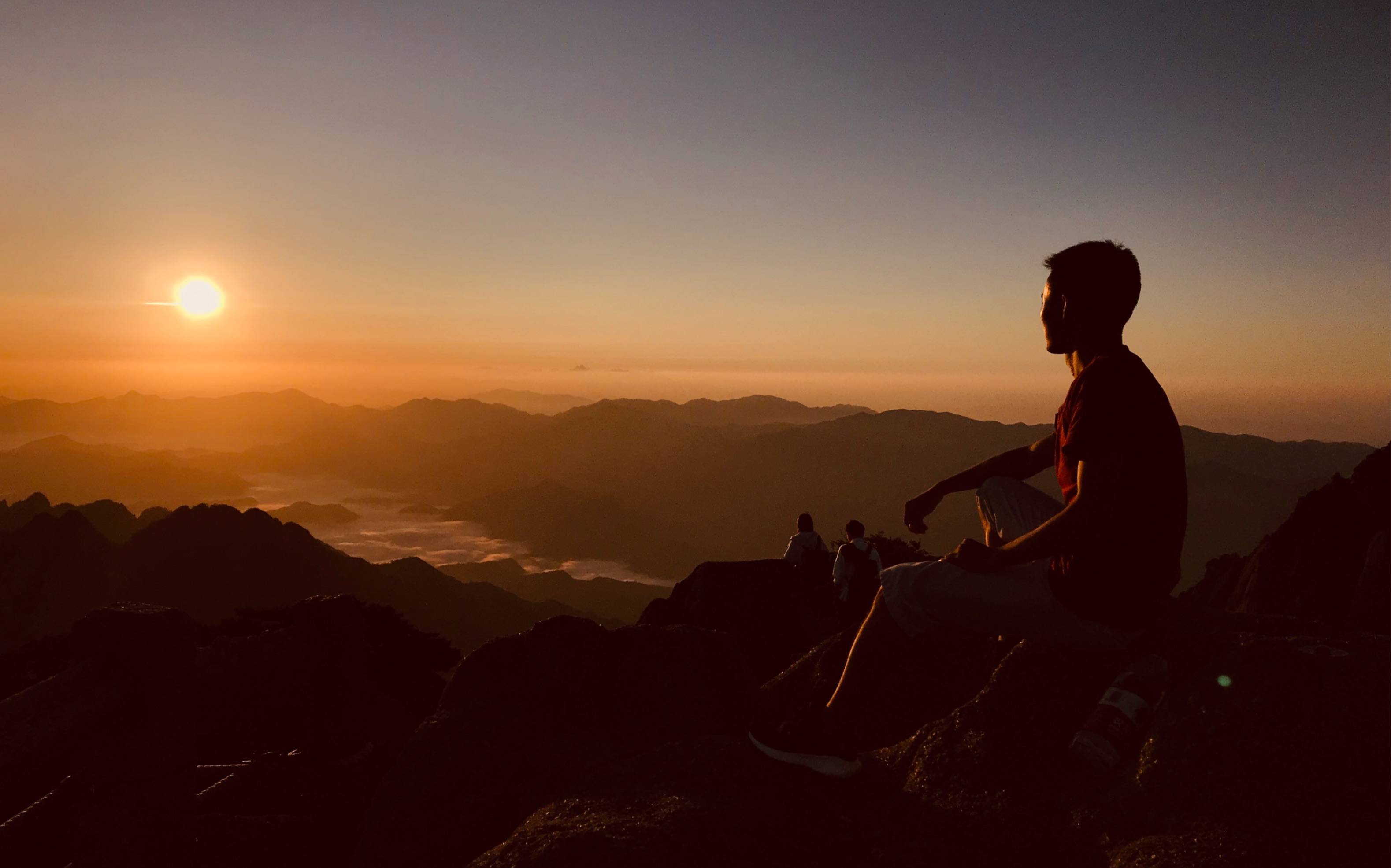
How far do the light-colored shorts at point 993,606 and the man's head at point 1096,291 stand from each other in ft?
3.93

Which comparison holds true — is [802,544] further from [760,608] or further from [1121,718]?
[1121,718]

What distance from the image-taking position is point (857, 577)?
12180 millimetres

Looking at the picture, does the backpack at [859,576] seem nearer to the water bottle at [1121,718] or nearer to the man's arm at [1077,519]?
the water bottle at [1121,718]

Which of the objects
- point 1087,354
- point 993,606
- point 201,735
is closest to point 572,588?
point 201,735

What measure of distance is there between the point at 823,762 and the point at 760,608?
38.5 feet

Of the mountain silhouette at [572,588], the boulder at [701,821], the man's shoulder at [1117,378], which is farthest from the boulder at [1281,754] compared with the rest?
the mountain silhouette at [572,588]

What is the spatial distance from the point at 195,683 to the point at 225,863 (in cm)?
243

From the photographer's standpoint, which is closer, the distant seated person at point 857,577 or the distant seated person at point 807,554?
the distant seated person at point 857,577

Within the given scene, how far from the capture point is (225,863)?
243 inches

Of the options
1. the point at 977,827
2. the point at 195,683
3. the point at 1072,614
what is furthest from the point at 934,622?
the point at 195,683

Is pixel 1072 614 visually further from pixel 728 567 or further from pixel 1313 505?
pixel 1313 505

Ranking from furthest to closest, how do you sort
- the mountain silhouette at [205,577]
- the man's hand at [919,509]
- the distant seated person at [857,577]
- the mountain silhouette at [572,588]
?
the mountain silhouette at [572,588] < the mountain silhouette at [205,577] < the distant seated person at [857,577] < the man's hand at [919,509]

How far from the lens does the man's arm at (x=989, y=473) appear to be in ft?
14.2

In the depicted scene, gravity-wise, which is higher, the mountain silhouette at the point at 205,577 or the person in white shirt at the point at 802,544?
the person in white shirt at the point at 802,544
